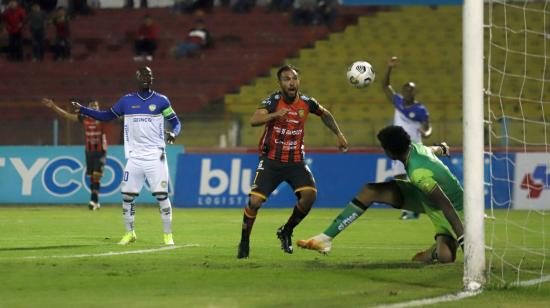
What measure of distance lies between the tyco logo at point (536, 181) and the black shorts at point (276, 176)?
10.8m

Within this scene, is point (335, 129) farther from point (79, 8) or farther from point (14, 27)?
point (79, 8)

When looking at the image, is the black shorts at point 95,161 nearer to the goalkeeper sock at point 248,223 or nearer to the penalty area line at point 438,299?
the goalkeeper sock at point 248,223

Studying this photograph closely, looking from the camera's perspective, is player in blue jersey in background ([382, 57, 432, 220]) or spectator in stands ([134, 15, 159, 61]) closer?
player in blue jersey in background ([382, 57, 432, 220])

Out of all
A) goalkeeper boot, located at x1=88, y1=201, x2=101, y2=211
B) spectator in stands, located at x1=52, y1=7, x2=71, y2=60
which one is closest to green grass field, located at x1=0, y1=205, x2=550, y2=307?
goalkeeper boot, located at x1=88, y1=201, x2=101, y2=211

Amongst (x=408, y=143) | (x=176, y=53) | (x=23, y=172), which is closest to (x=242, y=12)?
(x=176, y=53)

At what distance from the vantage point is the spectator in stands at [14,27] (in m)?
34.4

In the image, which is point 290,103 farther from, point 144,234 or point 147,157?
point 144,234

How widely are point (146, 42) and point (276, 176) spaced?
22.6 m

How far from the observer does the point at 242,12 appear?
36531 millimetres

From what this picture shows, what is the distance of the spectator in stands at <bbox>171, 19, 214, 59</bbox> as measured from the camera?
34906mm

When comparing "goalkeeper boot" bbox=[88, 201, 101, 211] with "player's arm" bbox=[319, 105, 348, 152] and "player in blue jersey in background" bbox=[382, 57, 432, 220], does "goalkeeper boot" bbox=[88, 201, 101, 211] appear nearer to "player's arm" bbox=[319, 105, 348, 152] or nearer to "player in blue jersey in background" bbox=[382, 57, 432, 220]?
"player in blue jersey in background" bbox=[382, 57, 432, 220]

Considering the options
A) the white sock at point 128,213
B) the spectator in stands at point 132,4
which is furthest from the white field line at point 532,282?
the spectator in stands at point 132,4

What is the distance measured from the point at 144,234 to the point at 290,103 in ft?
15.2

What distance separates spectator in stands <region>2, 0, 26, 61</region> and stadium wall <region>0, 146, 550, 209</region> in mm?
9910
